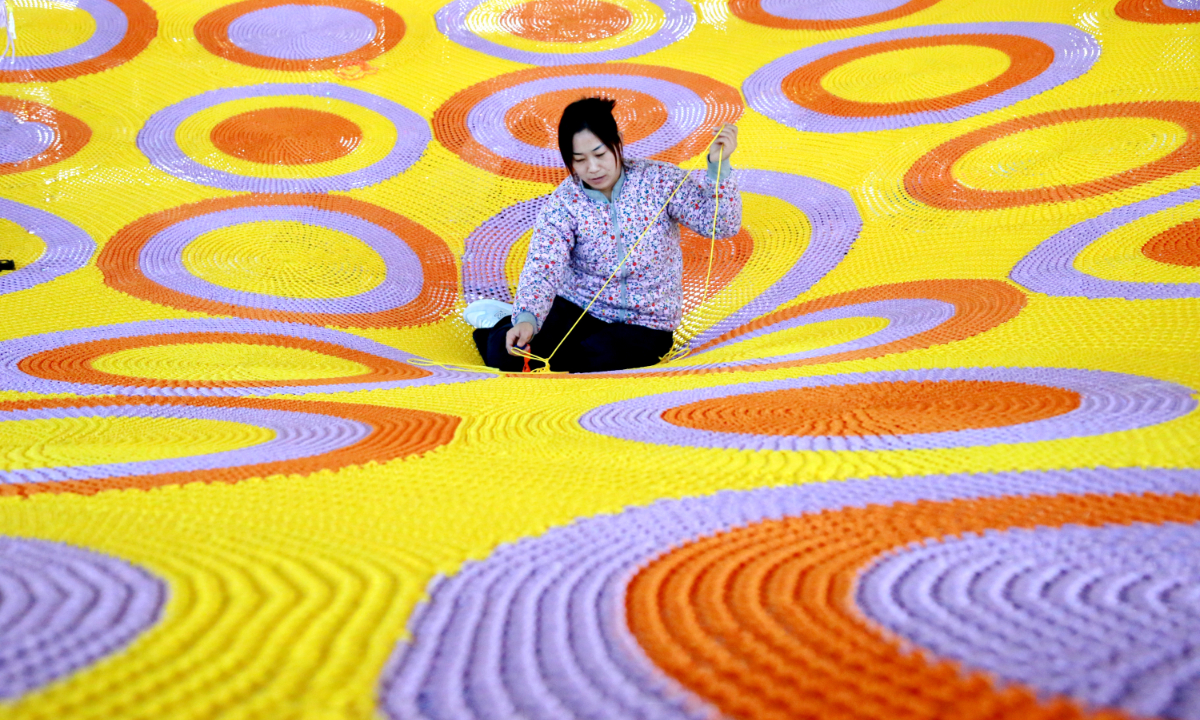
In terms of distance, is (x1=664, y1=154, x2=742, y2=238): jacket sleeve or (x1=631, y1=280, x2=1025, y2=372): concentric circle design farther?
(x1=664, y1=154, x2=742, y2=238): jacket sleeve

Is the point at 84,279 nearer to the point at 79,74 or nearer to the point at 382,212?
the point at 382,212

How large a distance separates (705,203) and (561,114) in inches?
37.3

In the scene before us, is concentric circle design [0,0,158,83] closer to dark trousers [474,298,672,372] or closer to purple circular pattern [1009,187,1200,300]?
dark trousers [474,298,672,372]

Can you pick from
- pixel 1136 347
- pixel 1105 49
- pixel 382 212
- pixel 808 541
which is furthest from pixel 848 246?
pixel 808 541

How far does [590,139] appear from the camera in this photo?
173 cm

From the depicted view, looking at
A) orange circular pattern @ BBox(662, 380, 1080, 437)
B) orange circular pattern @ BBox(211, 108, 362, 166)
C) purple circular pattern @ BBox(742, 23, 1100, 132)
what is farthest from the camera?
orange circular pattern @ BBox(211, 108, 362, 166)

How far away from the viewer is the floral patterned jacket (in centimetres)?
185

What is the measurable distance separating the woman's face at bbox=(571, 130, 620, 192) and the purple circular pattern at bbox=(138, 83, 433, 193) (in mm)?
922

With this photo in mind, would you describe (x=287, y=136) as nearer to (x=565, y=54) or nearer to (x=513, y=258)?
(x=513, y=258)

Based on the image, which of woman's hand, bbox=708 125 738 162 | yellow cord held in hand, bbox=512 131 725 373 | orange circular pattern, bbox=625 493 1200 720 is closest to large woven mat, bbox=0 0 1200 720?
orange circular pattern, bbox=625 493 1200 720

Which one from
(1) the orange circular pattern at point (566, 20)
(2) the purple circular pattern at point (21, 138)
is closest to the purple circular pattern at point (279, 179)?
(2) the purple circular pattern at point (21, 138)

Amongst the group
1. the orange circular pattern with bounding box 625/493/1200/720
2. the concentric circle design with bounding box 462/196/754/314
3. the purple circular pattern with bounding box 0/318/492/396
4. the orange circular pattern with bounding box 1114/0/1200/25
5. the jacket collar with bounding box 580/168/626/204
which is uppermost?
the orange circular pattern with bounding box 1114/0/1200/25

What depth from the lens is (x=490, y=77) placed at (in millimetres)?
2809

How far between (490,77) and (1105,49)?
5.99ft
